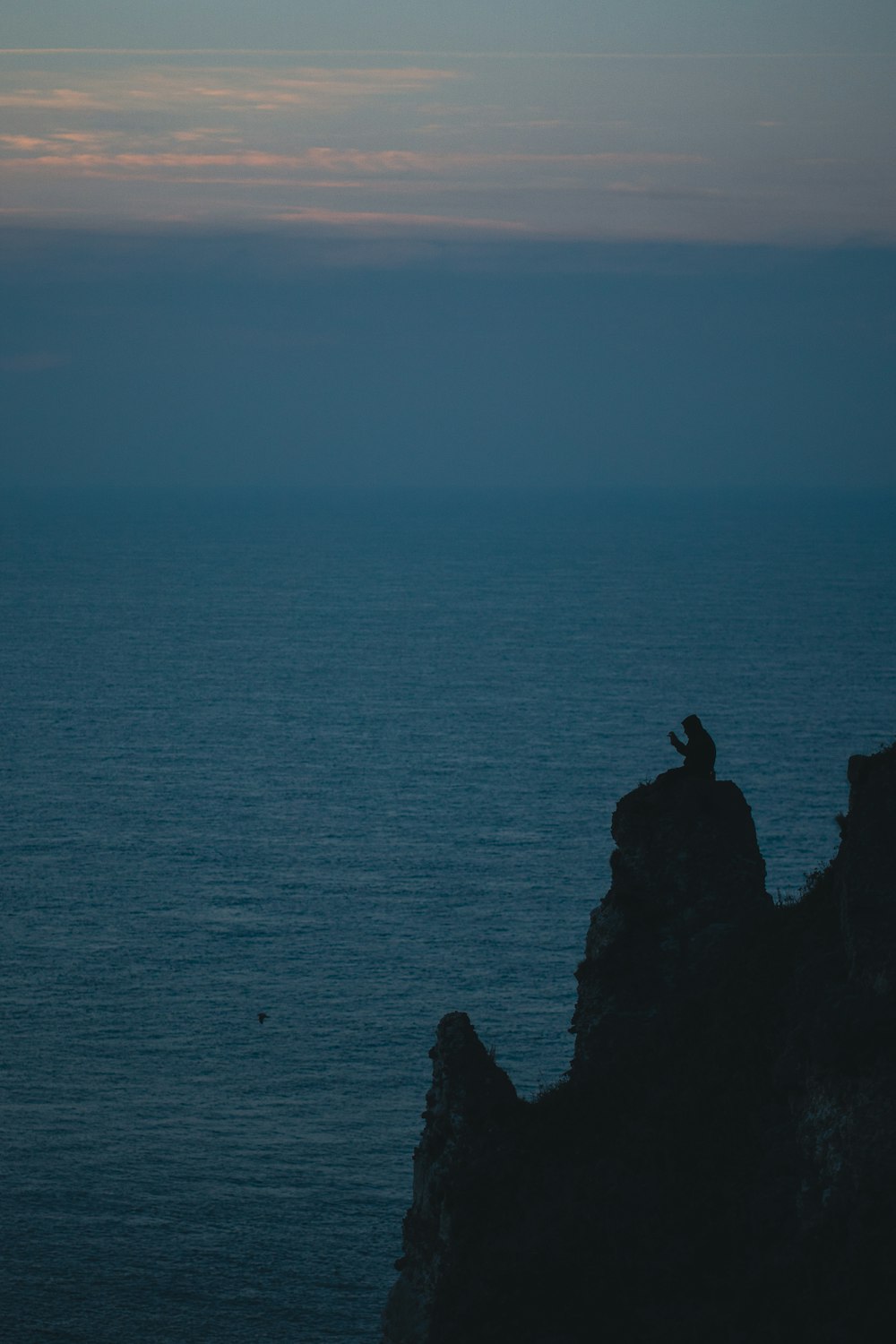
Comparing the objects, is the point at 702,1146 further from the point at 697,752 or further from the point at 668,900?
the point at 697,752

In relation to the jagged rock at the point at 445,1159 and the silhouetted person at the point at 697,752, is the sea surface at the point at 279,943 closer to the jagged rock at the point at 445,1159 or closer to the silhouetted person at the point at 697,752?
the jagged rock at the point at 445,1159

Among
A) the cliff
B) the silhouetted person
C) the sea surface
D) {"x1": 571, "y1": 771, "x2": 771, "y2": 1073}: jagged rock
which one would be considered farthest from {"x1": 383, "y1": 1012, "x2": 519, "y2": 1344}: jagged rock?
the sea surface

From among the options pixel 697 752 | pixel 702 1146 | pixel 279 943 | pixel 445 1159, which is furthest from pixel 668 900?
pixel 279 943

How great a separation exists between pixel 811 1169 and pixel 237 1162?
191 ft

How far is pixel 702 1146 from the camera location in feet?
89.5

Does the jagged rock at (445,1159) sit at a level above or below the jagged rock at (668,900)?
below

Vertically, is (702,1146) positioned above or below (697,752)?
below

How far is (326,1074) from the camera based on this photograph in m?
86.3

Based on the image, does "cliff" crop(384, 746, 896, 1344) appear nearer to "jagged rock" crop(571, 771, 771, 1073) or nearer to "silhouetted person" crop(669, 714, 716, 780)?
"jagged rock" crop(571, 771, 771, 1073)

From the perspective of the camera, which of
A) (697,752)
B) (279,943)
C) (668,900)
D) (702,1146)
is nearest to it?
(702,1146)

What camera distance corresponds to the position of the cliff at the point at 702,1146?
22984 millimetres

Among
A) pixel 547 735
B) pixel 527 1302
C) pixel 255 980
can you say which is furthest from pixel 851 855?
pixel 547 735

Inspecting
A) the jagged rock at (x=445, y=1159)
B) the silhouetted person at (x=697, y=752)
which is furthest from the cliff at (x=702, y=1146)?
the silhouetted person at (x=697, y=752)

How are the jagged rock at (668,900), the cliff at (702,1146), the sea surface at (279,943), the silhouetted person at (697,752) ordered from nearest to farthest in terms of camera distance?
the cliff at (702,1146) → the jagged rock at (668,900) → the silhouetted person at (697,752) → the sea surface at (279,943)
